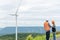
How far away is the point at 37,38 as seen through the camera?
31094mm

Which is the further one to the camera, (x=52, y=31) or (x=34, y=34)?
(x=34, y=34)

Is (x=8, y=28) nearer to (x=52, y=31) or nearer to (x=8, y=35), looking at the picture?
(x=8, y=35)

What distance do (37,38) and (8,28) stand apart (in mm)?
3289

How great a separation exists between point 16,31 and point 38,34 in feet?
6.88

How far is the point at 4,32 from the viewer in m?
32.4

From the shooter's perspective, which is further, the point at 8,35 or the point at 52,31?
the point at 8,35

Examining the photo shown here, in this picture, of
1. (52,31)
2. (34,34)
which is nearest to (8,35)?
(34,34)

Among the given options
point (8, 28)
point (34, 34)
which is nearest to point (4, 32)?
point (8, 28)

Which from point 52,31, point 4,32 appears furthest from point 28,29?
point 52,31

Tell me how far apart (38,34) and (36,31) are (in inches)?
47.5

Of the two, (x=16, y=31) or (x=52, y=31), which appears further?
(x=16, y=31)

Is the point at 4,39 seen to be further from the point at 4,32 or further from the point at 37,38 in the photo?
the point at 37,38

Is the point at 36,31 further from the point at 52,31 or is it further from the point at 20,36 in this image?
the point at 52,31

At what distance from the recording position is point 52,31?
27141mm
